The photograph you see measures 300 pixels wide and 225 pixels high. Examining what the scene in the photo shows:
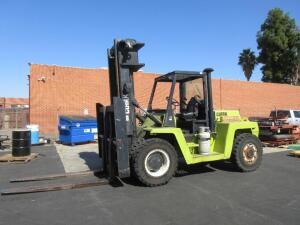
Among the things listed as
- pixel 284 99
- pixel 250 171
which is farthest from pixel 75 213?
pixel 284 99

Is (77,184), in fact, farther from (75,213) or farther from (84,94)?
(84,94)

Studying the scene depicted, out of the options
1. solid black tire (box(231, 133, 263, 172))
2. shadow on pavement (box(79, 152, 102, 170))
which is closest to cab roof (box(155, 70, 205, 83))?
solid black tire (box(231, 133, 263, 172))

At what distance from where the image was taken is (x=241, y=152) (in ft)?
30.2

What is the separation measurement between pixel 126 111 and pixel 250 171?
3930 millimetres

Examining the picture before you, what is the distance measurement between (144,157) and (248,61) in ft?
151

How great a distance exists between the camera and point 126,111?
8.02 m

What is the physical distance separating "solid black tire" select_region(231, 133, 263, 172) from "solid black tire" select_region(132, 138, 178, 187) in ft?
7.04

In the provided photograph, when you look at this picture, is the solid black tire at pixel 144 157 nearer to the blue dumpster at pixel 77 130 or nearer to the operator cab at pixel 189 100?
the operator cab at pixel 189 100

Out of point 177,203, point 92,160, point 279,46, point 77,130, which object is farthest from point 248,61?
point 177,203

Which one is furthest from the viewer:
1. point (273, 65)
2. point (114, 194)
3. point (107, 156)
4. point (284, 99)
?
point (273, 65)

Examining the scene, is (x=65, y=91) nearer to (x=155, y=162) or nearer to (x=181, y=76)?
(x=181, y=76)

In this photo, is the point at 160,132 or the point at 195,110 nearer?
the point at 160,132

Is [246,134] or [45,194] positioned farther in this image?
[246,134]

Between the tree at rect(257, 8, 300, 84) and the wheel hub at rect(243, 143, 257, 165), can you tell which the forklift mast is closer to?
the wheel hub at rect(243, 143, 257, 165)
